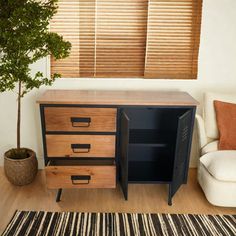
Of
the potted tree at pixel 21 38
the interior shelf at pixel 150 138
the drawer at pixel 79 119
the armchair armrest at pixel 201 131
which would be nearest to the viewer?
the potted tree at pixel 21 38

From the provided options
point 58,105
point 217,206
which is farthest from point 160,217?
point 58,105

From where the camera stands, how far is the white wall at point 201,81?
94.9 inches

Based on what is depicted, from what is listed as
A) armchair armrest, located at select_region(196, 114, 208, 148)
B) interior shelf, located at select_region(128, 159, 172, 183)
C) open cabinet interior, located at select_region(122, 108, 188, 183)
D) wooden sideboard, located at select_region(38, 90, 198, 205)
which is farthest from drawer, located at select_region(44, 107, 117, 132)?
armchair armrest, located at select_region(196, 114, 208, 148)

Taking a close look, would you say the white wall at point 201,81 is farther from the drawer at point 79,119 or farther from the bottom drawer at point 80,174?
the bottom drawer at point 80,174

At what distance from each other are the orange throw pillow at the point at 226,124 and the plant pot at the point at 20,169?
5.17ft

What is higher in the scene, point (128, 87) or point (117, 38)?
point (117, 38)

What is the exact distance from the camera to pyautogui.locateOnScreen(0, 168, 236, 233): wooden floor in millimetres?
2129

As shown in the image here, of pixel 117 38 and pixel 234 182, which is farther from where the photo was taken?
pixel 117 38

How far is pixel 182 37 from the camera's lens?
2.45 metres

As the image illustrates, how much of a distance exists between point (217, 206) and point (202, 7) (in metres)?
1.66

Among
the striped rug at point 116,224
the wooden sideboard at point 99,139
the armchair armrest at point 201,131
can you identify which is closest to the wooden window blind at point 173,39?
the wooden sideboard at point 99,139

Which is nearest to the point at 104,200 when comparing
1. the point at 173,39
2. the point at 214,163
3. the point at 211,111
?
the point at 214,163

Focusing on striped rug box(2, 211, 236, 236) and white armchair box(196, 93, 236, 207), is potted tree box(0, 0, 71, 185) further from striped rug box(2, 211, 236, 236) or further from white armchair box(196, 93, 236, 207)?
white armchair box(196, 93, 236, 207)

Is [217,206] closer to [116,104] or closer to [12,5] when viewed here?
[116,104]
